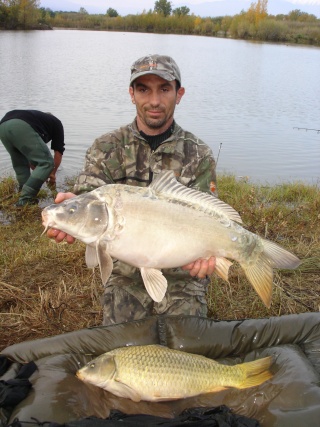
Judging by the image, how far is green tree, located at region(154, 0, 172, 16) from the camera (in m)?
69.7

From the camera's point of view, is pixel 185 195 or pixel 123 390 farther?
pixel 185 195

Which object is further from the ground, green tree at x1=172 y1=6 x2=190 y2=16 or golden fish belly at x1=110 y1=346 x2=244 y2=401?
green tree at x1=172 y1=6 x2=190 y2=16

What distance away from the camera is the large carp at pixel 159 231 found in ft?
7.43

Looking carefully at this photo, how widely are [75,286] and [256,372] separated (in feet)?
5.35

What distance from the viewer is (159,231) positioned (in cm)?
235

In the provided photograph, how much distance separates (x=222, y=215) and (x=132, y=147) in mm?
993

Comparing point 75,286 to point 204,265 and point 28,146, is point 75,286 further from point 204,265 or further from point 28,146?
point 28,146

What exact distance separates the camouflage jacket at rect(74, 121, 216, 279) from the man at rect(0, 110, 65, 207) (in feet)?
9.65

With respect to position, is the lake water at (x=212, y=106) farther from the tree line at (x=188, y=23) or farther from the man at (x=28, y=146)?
the tree line at (x=188, y=23)

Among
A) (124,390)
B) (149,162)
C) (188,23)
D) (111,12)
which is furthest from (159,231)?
(111,12)

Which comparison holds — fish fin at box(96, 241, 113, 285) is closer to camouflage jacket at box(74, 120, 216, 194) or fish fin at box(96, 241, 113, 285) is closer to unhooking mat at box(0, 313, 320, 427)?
unhooking mat at box(0, 313, 320, 427)

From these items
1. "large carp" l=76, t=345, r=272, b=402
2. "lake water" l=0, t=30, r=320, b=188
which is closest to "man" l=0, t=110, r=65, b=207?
"lake water" l=0, t=30, r=320, b=188

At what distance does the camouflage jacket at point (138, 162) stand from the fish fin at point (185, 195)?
0.66 m

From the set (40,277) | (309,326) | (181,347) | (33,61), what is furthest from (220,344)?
(33,61)
